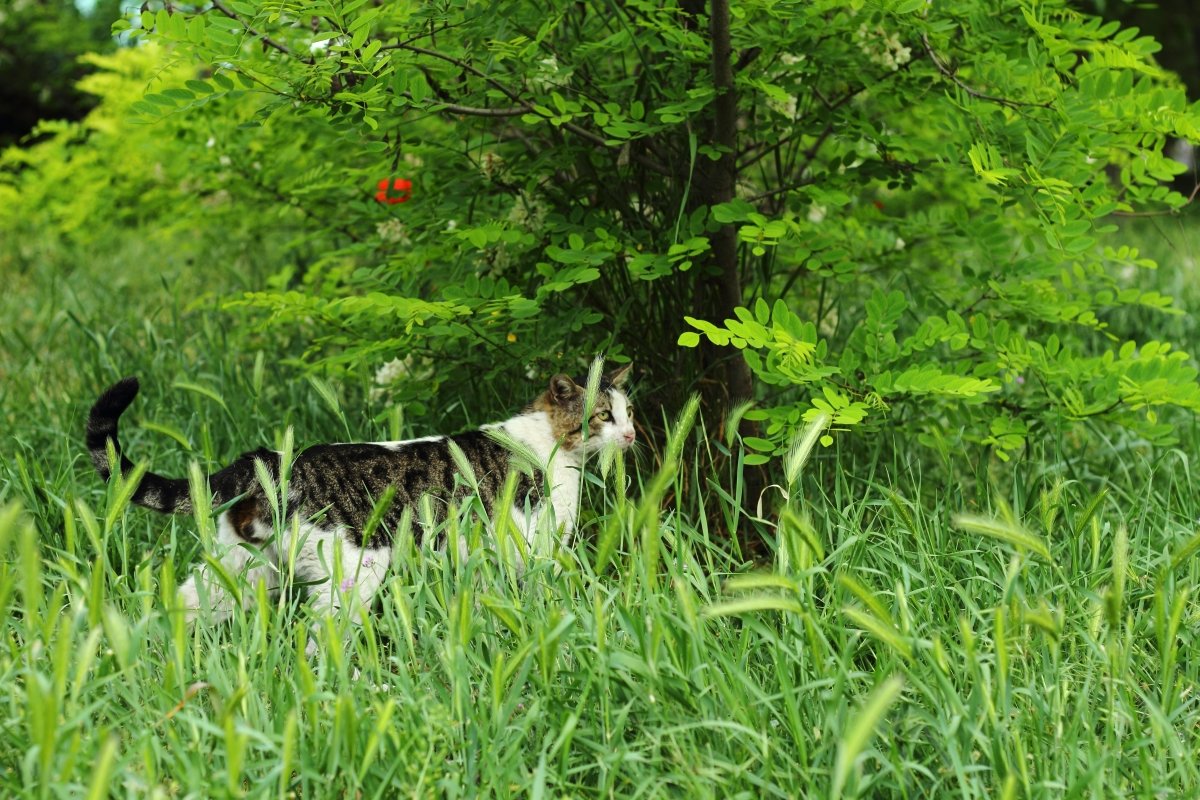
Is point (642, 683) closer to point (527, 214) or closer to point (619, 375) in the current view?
point (619, 375)

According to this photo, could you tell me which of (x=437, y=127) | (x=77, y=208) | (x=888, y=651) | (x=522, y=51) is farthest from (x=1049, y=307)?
(x=77, y=208)

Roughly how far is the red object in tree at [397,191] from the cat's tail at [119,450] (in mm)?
1272

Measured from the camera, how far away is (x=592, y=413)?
3.77 meters

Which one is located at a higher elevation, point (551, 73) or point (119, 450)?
point (551, 73)

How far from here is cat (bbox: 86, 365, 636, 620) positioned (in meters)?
3.07

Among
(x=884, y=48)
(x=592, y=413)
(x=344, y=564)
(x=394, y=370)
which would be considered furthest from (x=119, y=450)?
(x=884, y=48)

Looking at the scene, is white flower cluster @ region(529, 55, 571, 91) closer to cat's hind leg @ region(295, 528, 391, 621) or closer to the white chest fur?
the white chest fur

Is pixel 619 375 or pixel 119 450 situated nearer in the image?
pixel 119 450

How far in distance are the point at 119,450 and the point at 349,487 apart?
64 cm

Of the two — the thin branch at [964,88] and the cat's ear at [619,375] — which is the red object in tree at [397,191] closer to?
the cat's ear at [619,375]

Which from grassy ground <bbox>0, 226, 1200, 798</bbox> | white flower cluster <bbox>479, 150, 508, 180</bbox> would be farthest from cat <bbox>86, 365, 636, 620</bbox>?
white flower cluster <bbox>479, 150, 508, 180</bbox>

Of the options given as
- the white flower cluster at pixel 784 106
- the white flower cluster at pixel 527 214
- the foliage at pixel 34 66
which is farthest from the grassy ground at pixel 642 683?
the foliage at pixel 34 66

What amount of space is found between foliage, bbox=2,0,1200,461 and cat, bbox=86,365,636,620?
29cm

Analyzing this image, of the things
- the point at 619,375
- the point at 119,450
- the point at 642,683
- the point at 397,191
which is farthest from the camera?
the point at 397,191
